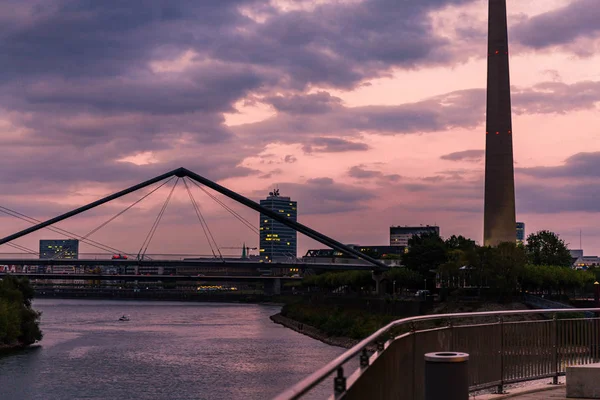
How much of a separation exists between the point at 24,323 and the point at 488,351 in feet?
249

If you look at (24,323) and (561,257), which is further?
(561,257)

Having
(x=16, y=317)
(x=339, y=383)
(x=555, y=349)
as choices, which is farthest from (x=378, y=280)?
(x=339, y=383)

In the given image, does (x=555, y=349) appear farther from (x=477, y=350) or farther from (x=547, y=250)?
(x=547, y=250)

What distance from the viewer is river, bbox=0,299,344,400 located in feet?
169

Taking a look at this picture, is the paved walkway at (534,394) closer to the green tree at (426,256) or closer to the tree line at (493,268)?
the tree line at (493,268)

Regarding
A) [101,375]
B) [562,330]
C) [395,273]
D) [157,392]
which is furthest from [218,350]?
[562,330]

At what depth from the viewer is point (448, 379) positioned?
8438 mm

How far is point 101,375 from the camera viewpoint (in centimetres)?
5862

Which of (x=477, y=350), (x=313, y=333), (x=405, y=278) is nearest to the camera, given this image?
(x=477, y=350)

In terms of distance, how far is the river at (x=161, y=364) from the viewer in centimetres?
5159

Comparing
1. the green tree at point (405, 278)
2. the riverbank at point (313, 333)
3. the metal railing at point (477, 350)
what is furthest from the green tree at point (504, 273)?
the metal railing at point (477, 350)

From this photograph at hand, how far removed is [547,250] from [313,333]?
4719 cm

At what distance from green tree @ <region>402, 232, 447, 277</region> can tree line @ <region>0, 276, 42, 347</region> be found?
53959mm

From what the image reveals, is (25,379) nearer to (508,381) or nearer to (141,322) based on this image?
(508,381)
